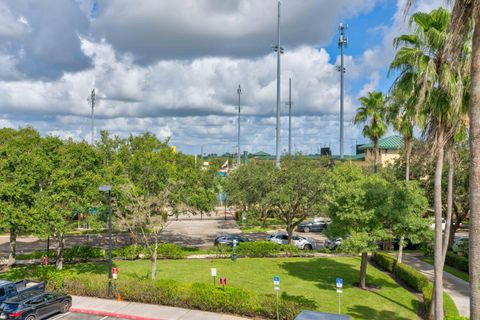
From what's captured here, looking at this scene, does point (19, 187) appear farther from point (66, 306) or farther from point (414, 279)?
point (414, 279)

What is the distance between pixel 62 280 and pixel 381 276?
2067 centimetres

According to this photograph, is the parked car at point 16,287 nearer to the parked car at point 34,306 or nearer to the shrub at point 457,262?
the parked car at point 34,306

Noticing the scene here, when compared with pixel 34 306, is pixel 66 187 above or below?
above

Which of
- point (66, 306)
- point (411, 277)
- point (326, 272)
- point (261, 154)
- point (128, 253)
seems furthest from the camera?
point (261, 154)

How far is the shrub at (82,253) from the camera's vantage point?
31531 mm

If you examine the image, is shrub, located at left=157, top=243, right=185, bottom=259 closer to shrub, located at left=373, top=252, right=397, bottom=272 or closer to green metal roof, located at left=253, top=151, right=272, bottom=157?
shrub, located at left=373, top=252, right=397, bottom=272

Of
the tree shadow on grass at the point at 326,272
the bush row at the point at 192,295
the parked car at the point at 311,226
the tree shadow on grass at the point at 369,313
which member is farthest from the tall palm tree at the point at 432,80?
the parked car at the point at 311,226

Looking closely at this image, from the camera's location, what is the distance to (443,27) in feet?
47.4

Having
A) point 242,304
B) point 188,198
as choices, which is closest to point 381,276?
point 242,304

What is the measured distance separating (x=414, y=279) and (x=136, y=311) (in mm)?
16315

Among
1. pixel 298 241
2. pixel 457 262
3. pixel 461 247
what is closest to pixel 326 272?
pixel 298 241

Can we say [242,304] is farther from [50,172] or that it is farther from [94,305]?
[50,172]

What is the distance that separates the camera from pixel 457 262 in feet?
96.9

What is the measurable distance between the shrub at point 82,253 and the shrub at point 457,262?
90.5ft
